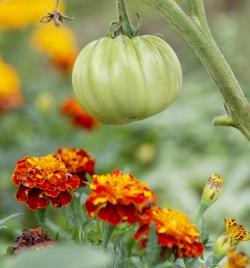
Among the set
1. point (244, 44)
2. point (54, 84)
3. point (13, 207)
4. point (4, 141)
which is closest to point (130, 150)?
point (54, 84)

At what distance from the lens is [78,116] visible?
2.92 meters

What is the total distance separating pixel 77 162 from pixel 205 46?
0.31 meters

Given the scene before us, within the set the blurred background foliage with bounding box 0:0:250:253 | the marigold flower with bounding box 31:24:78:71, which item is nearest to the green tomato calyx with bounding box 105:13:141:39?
the blurred background foliage with bounding box 0:0:250:253

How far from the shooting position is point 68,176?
127 centimetres

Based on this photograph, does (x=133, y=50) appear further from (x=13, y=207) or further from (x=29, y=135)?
(x=29, y=135)

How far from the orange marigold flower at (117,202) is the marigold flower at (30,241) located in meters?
0.10

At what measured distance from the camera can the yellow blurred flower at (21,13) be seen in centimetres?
406

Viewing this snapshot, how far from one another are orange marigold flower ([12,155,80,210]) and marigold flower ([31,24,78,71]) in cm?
245

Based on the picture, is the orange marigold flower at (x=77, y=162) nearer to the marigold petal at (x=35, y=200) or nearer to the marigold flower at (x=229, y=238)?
the marigold petal at (x=35, y=200)

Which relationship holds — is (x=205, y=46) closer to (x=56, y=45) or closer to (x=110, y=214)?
(x=110, y=214)

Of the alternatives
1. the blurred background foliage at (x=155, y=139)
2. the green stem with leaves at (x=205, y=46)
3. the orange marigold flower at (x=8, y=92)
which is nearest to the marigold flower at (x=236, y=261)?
the green stem with leaves at (x=205, y=46)

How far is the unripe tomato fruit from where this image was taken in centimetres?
121

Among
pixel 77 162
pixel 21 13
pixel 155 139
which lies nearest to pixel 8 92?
pixel 155 139

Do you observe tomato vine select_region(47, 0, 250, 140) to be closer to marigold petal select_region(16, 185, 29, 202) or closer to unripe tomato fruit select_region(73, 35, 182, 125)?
unripe tomato fruit select_region(73, 35, 182, 125)
